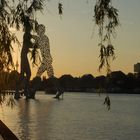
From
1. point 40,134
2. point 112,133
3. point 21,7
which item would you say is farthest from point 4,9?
point 112,133

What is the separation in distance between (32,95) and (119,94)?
68.5 meters

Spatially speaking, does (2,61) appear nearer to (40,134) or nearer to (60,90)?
(40,134)

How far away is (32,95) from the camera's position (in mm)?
121688

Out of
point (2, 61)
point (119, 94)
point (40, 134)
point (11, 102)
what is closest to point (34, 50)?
point (2, 61)

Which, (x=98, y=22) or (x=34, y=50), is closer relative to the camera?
(x=98, y=22)

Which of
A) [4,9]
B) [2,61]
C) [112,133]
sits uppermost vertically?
[4,9]

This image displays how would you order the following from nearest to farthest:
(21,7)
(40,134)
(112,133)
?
(21,7)
(40,134)
(112,133)

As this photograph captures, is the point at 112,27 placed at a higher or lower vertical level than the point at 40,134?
higher

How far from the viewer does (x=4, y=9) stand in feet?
27.0

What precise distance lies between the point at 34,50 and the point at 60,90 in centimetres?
10862

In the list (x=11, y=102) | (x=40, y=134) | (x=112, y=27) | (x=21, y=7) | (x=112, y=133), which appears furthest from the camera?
(x=112, y=133)

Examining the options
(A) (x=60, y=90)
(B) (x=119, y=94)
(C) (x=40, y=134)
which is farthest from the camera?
(B) (x=119, y=94)

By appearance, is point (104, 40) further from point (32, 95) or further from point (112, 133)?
point (32, 95)

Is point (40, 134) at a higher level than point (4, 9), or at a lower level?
lower
